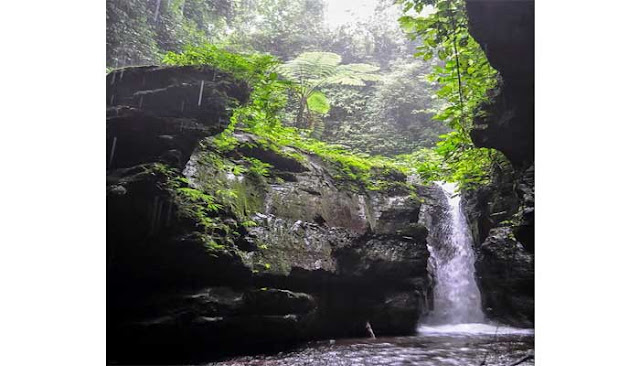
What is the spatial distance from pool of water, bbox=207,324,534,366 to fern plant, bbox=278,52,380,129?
1605 millimetres

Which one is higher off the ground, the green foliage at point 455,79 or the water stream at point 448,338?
the green foliage at point 455,79

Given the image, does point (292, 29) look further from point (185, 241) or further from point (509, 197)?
point (509, 197)

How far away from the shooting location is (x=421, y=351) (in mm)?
3174

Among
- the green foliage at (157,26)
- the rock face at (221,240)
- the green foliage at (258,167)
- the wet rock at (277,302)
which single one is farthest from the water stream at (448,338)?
the green foliage at (157,26)

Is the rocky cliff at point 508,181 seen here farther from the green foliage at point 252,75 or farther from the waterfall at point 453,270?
the green foliage at point 252,75

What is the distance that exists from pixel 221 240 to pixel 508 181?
7.28 feet

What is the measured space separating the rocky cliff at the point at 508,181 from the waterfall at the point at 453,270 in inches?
2.9

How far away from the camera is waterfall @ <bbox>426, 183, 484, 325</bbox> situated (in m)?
3.64

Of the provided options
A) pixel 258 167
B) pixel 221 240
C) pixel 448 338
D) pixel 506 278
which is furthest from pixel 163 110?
pixel 506 278

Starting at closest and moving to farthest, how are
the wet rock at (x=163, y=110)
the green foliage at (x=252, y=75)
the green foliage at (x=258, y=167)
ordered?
1. the wet rock at (x=163, y=110)
2. the green foliage at (x=252, y=75)
3. the green foliage at (x=258, y=167)

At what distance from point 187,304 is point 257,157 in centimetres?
114

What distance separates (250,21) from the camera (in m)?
3.37

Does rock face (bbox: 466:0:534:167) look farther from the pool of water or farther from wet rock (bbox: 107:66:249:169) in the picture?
wet rock (bbox: 107:66:249:169)

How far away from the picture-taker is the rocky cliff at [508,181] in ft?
10.1
